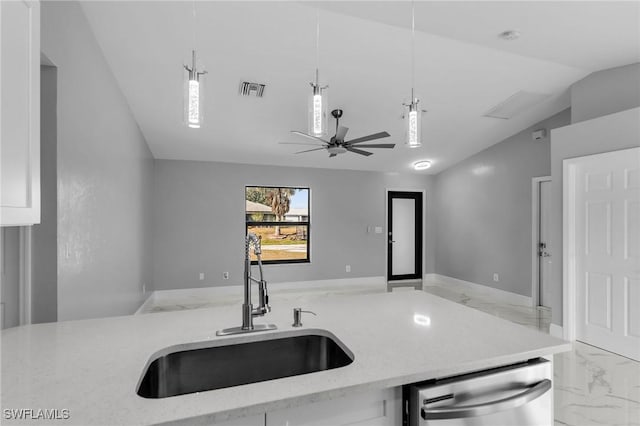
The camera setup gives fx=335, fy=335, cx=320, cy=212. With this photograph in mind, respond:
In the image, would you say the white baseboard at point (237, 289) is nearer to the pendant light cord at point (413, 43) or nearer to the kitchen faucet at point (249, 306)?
the kitchen faucet at point (249, 306)

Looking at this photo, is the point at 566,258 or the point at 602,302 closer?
the point at 602,302

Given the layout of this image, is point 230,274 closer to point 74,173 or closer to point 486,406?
point 74,173

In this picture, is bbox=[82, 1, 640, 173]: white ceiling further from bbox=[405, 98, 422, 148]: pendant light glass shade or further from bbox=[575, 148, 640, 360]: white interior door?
bbox=[575, 148, 640, 360]: white interior door

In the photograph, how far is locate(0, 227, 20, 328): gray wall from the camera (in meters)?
1.58

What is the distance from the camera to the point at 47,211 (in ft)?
6.15

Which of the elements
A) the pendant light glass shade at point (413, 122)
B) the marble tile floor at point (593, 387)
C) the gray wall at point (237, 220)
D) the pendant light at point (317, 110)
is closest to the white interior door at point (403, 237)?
the gray wall at point (237, 220)

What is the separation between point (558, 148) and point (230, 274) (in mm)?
5043

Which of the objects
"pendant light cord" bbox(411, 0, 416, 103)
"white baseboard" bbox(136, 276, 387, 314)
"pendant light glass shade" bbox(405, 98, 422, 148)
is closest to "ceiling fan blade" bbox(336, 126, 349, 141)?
"pendant light cord" bbox(411, 0, 416, 103)

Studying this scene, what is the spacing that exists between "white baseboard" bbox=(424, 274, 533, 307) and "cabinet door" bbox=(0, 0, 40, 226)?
5863 mm

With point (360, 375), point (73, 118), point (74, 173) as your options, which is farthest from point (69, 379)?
point (73, 118)

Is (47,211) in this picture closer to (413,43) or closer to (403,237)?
(413,43)

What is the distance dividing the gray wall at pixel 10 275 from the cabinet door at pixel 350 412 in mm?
1480

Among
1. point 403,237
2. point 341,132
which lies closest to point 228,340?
point 341,132

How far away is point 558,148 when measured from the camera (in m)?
3.76
